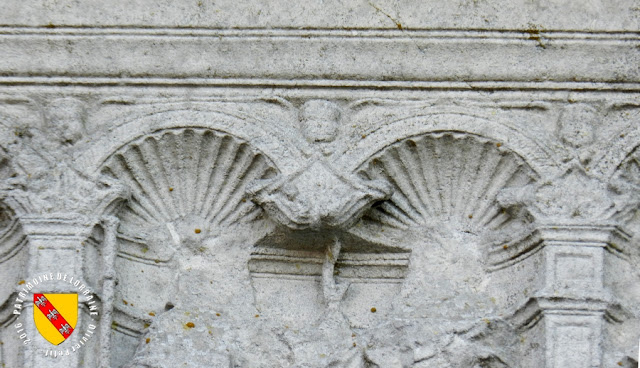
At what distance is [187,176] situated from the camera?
15.4ft

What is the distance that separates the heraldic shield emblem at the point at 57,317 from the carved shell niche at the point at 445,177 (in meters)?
1.02

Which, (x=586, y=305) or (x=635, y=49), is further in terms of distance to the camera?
(x=635, y=49)

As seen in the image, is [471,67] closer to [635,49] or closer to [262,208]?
[635,49]

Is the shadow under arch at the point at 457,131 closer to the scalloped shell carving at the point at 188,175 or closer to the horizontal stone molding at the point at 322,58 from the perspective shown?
the horizontal stone molding at the point at 322,58

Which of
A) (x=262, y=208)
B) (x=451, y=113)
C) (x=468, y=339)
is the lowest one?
(x=468, y=339)

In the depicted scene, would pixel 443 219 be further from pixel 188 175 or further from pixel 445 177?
pixel 188 175

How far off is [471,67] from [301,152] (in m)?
0.65

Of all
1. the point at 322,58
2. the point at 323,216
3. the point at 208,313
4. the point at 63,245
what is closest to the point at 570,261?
the point at 323,216

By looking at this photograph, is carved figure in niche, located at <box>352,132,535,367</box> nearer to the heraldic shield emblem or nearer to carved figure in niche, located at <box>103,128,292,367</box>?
carved figure in niche, located at <box>103,128,292,367</box>

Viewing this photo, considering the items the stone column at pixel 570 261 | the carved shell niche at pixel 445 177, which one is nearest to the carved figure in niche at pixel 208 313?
the carved shell niche at pixel 445 177

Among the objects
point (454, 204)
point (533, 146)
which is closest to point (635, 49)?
point (533, 146)

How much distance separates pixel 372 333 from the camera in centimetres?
452

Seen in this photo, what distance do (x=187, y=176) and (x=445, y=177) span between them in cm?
87

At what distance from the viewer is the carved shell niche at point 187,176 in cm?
465
